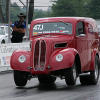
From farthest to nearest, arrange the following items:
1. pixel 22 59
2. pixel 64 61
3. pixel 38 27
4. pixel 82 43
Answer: pixel 38 27 → pixel 82 43 → pixel 22 59 → pixel 64 61

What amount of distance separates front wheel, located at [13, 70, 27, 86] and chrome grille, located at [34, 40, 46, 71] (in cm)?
67

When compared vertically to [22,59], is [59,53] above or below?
above

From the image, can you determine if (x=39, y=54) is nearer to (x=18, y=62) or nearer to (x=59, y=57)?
(x=59, y=57)

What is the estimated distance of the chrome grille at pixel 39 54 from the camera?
979 cm

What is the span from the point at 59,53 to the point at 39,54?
54cm

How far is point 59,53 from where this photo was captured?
9.77m

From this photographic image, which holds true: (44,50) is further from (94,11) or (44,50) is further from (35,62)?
(94,11)

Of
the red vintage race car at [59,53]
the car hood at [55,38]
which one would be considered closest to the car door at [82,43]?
the red vintage race car at [59,53]

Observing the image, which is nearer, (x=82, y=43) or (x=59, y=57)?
(x=59, y=57)

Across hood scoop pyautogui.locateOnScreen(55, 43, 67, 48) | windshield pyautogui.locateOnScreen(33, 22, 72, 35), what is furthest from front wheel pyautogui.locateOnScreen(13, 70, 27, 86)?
Answer: windshield pyautogui.locateOnScreen(33, 22, 72, 35)

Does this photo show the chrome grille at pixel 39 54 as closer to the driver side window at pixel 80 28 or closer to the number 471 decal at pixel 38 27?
the number 471 decal at pixel 38 27

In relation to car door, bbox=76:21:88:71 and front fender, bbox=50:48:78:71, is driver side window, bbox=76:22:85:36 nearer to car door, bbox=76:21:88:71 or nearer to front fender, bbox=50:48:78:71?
car door, bbox=76:21:88:71

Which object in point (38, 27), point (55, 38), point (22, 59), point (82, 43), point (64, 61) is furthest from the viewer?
point (38, 27)

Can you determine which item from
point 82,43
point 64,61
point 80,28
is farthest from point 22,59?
point 80,28
